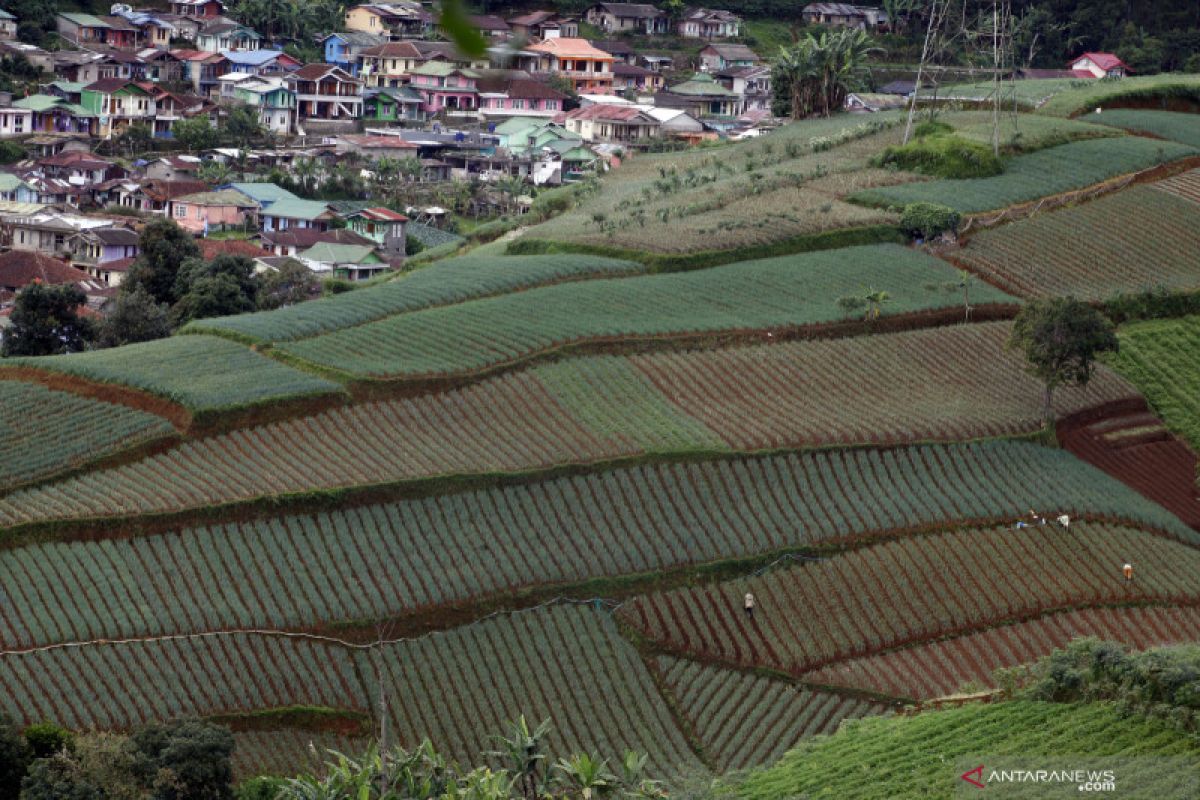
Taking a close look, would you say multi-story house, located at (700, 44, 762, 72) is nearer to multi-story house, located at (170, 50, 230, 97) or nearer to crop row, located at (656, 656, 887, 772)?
multi-story house, located at (170, 50, 230, 97)

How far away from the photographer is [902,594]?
29922mm

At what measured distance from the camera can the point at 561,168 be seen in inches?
2714

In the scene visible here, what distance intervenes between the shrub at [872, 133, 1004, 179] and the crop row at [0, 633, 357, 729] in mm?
28542

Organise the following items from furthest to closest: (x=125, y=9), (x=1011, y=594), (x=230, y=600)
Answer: (x=125, y=9) → (x=1011, y=594) → (x=230, y=600)

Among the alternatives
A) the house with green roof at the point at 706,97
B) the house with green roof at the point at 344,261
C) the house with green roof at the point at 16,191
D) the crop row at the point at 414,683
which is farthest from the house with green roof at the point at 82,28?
the crop row at the point at 414,683

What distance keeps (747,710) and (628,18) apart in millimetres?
64189

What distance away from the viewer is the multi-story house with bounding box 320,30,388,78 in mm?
80062

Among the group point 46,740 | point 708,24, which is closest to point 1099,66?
point 708,24

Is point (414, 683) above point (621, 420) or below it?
below

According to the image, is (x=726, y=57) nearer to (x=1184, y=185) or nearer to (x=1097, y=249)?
(x=1184, y=185)

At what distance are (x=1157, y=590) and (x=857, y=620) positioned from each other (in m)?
5.43

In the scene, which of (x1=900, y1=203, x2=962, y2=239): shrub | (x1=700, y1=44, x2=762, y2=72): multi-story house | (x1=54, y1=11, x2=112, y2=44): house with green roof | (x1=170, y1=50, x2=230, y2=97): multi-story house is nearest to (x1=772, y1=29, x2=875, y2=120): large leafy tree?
(x1=900, y1=203, x2=962, y2=239): shrub

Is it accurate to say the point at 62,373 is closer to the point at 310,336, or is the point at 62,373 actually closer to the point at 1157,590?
the point at 310,336

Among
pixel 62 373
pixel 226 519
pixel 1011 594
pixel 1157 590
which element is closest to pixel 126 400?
pixel 62 373
